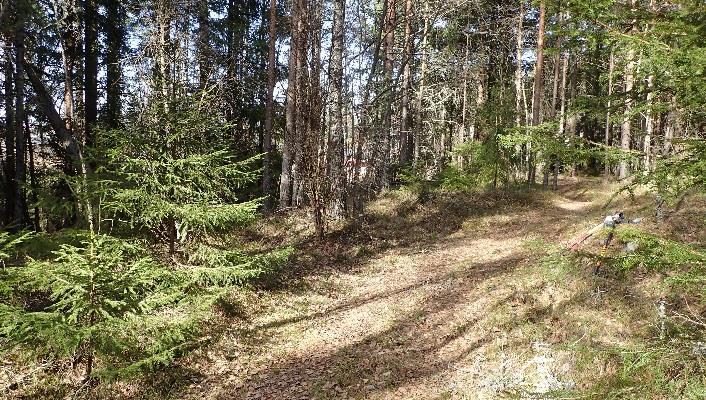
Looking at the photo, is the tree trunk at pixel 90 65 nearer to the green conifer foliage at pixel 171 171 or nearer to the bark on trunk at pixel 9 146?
the bark on trunk at pixel 9 146

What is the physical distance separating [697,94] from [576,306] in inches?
200

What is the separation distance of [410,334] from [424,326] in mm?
394

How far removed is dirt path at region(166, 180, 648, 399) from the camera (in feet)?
22.4

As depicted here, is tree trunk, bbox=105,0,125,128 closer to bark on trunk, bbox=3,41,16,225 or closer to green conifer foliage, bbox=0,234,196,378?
bark on trunk, bbox=3,41,16,225

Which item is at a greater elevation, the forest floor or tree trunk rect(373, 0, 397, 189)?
tree trunk rect(373, 0, 397, 189)

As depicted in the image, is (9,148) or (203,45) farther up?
(203,45)

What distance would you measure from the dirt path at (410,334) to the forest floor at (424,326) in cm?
3

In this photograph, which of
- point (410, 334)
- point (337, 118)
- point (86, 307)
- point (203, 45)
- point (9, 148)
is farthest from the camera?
point (9, 148)

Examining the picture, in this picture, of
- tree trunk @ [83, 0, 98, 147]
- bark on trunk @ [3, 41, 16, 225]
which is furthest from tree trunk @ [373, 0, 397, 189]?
bark on trunk @ [3, 41, 16, 225]

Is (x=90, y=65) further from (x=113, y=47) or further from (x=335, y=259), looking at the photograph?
(x=335, y=259)

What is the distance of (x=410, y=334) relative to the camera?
8508 millimetres

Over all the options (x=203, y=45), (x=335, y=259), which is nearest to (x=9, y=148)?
(x=203, y=45)

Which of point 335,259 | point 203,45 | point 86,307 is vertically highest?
point 203,45

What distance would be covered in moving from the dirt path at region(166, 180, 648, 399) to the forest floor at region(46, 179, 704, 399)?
0.10 ft
